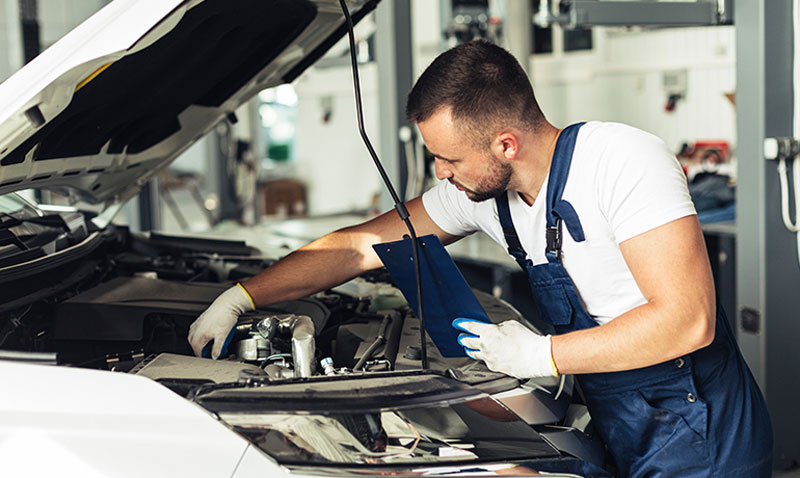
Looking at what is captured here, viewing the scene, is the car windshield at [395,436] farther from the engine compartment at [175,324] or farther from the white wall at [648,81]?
the white wall at [648,81]

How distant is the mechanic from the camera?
1.41 m

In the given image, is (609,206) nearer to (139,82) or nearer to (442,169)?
(442,169)

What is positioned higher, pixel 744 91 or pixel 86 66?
pixel 86 66

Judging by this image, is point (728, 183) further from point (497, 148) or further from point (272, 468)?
point (272, 468)

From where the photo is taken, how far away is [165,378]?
1.30 metres

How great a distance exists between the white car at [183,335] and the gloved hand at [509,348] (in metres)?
0.03

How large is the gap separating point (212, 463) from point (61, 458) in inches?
8.3

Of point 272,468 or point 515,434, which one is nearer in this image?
point 272,468

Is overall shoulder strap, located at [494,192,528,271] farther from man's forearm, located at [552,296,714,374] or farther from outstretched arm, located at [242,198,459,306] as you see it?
man's forearm, located at [552,296,714,374]

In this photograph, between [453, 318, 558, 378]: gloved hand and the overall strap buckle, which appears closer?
[453, 318, 558, 378]: gloved hand

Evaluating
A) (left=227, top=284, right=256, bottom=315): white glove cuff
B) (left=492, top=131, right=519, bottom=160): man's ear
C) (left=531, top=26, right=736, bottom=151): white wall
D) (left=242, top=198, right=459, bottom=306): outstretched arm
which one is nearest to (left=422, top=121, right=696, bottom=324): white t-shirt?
(left=492, top=131, right=519, bottom=160): man's ear

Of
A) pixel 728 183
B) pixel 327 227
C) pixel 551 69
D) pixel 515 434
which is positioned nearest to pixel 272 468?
pixel 515 434

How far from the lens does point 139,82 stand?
5.78 feet

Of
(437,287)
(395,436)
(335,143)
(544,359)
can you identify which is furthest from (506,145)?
(335,143)
